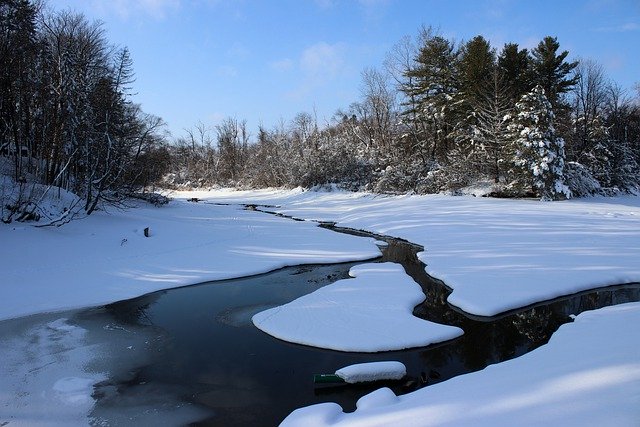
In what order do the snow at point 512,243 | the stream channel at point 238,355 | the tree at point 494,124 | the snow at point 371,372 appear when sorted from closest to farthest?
the stream channel at point 238,355 → the snow at point 371,372 → the snow at point 512,243 → the tree at point 494,124

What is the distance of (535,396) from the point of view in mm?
3625

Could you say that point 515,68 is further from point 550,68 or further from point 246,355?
point 246,355

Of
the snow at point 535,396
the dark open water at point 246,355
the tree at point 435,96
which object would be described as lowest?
the dark open water at point 246,355

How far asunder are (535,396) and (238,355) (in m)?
3.99

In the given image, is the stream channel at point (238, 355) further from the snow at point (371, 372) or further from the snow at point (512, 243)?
the snow at point (512, 243)

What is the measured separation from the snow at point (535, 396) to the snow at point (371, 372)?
0.45 meters

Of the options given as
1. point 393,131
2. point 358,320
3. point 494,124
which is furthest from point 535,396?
point 393,131

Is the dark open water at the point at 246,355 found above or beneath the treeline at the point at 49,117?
beneath

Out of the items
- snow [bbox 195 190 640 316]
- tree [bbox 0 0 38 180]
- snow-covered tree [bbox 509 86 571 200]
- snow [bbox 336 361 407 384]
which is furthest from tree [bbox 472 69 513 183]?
tree [bbox 0 0 38 180]

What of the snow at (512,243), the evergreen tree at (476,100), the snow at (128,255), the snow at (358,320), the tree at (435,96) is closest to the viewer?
the snow at (358,320)

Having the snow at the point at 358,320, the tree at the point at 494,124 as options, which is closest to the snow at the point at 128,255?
the snow at the point at 358,320

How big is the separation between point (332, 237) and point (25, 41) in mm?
13216

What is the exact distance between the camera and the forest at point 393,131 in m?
14.9

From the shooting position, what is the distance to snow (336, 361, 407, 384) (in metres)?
5.15
